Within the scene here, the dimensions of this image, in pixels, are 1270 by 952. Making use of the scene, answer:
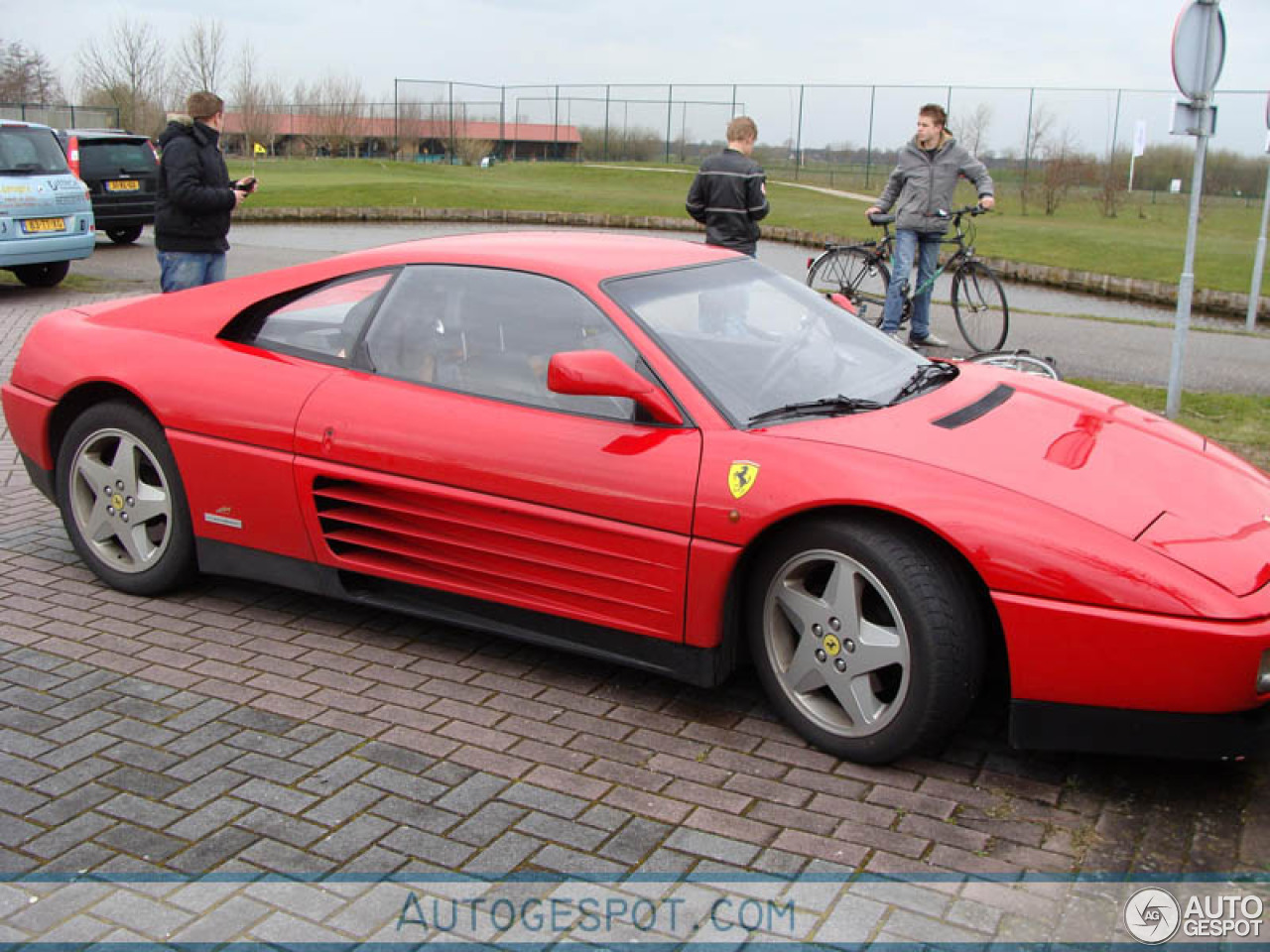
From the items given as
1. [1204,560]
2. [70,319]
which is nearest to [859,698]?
[1204,560]

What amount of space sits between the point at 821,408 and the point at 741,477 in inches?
18.5

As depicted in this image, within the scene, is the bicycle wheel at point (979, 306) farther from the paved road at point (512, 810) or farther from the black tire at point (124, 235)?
the black tire at point (124, 235)

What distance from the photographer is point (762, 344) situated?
4.27 m

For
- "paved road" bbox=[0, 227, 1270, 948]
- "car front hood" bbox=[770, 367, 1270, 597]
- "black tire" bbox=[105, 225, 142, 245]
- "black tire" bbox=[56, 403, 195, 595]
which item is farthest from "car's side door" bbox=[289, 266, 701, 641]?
"black tire" bbox=[105, 225, 142, 245]

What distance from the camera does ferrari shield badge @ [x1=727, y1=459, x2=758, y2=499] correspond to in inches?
144

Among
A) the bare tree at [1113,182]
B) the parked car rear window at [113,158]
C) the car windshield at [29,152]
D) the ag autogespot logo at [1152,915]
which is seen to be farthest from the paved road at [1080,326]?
the bare tree at [1113,182]

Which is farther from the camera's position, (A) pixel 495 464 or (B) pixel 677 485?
(A) pixel 495 464

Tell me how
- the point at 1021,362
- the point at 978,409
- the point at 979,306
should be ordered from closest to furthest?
the point at 978,409 < the point at 1021,362 < the point at 979,306

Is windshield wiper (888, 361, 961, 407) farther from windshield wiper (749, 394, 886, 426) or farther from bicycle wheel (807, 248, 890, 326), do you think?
bicycle wheel (807, 248, 890, 326)

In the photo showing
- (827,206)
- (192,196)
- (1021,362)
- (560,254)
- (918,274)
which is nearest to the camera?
(560,254)

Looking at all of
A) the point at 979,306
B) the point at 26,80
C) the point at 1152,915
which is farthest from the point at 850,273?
the point at 26,80

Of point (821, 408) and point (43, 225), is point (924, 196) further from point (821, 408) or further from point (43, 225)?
point (43, 225)

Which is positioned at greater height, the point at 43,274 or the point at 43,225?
the point at 43,225

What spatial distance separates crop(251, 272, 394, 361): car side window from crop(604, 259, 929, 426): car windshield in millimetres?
957
